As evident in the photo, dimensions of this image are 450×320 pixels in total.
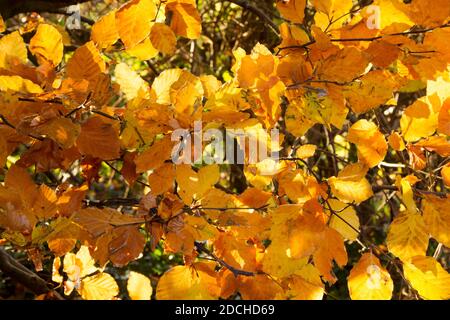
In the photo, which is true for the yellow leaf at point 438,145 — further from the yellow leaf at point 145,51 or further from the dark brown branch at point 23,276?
the dark brown branch at point 23,276

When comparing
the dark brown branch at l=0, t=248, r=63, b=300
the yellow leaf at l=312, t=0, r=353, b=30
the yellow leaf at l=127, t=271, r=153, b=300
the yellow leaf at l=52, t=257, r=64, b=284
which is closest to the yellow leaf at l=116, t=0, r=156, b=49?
the yellow leaf at l=312, t=0, r=353, b=30

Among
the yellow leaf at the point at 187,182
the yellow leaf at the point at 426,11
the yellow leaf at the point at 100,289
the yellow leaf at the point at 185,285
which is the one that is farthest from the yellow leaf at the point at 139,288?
→ the yellow leaf at the point at 426,11

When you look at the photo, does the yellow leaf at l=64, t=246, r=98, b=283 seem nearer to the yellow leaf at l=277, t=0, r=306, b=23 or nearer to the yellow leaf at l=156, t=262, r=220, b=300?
the yellow leaf at l=156, t=262, r=220, b=300

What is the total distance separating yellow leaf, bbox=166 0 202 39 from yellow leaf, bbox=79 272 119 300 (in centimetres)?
48

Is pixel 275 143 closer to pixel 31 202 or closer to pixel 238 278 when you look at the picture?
pixel 238 278

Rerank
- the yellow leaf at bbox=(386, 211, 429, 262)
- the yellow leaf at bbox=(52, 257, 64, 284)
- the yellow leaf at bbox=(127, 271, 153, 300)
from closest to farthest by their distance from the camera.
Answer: the yellow leaf at bbox=(386, 211, 429, 262)
the yellow leaf at bbox=(127, 271, 153, 300)
the yellow leaf at bbox=(52, 257, 64, 284)

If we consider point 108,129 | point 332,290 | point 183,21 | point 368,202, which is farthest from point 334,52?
point 332,290

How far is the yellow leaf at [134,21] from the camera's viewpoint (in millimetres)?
796

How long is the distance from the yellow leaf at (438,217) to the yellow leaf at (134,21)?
47cm

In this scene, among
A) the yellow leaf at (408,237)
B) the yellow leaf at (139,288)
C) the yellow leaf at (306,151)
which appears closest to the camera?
the yellow leaf at (408,237)

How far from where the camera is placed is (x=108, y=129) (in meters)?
0.78

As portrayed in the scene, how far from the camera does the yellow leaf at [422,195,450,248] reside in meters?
0.78

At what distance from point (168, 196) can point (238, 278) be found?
0.62 feet
